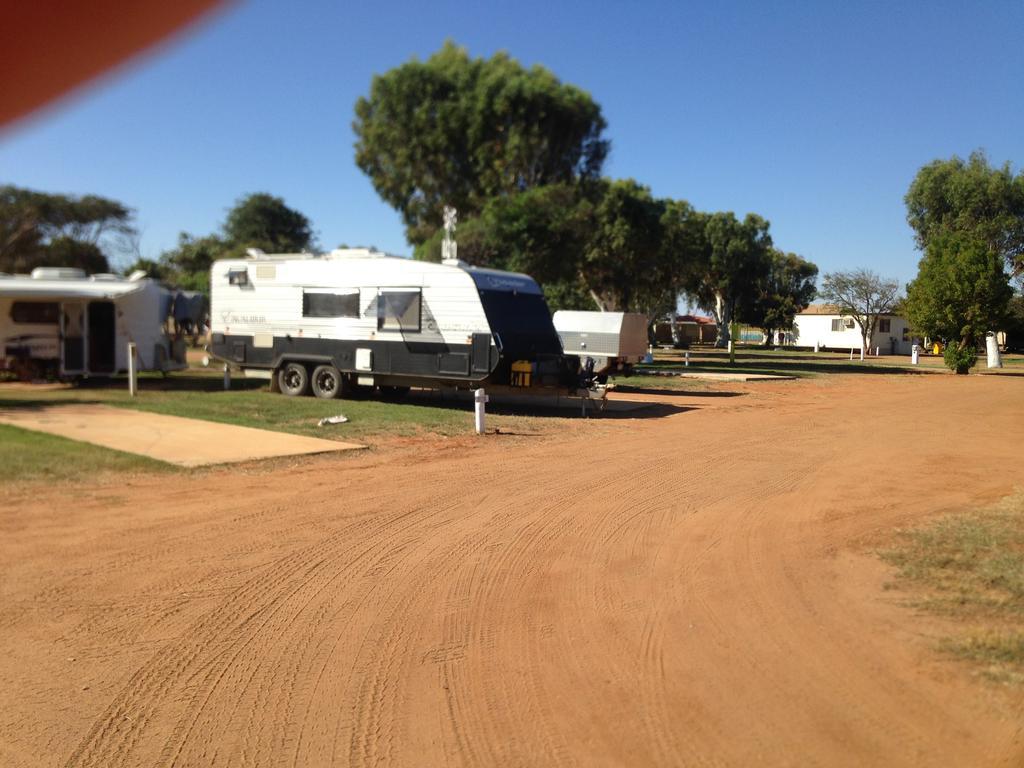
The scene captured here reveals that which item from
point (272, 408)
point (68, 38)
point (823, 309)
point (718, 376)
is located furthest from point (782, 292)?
point (68, 38)

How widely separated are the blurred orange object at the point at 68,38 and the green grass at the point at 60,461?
9.17 m

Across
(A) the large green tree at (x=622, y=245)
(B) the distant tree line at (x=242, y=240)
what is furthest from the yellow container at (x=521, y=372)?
(B) the distant tree line at (x=242, y=240)

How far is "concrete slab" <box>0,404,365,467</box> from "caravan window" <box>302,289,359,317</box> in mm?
4081

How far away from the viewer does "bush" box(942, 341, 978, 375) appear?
35938mm

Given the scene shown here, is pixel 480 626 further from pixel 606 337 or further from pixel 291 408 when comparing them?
pixel 606 337

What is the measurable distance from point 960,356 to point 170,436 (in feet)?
109

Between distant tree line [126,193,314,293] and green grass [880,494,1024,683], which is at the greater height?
distant tree line [126,193,314,293]

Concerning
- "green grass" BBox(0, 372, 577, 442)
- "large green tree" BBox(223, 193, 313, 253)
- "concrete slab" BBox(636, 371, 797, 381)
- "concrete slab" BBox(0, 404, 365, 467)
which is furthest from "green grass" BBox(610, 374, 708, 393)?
"large green tree" BBox(223, 193, 313, 253)

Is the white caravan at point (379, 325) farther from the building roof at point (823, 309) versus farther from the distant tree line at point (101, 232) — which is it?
the building roof at point (823, 309)

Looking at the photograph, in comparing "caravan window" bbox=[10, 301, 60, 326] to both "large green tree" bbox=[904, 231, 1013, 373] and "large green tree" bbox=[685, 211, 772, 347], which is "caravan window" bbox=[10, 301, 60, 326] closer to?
"large green tree" bbox=[904, 231, 1013, 373]

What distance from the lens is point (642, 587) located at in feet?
19.7

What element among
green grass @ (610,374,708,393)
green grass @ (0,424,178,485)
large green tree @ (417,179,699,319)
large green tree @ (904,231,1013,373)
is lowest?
green grass @ (0,424,178,485)

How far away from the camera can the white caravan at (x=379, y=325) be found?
16469mm

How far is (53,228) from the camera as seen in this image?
38188 mm
